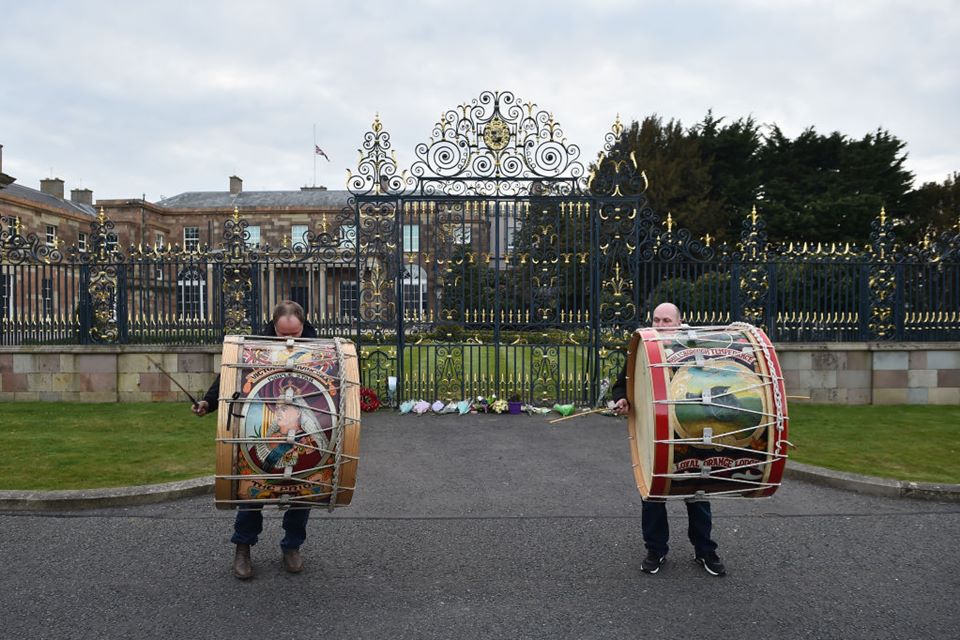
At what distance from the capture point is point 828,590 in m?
3.82

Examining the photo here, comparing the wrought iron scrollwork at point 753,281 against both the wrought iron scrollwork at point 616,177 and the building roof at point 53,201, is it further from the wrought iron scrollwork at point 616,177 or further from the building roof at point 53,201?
the building roof at point 53,201

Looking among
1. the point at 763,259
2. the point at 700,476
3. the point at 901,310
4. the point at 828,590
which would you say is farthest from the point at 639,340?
the point at 901,310

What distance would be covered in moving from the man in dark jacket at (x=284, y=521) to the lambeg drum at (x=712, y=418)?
6.94 feet

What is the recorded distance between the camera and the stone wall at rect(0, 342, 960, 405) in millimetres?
10258

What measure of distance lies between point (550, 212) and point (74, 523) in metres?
8.06

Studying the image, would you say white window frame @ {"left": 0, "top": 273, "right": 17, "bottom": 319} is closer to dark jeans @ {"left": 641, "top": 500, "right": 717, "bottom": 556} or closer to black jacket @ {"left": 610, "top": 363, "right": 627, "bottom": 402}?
black jacket @ {"left": 610, "top": 363, "right": 627, "bottom": 402}

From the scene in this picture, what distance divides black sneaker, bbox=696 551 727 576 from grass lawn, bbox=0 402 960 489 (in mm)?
3008

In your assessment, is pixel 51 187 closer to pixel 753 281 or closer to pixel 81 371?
pixel 81 371

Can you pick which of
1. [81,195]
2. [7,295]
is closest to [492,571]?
[7,295]

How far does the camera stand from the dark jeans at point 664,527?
406 cm

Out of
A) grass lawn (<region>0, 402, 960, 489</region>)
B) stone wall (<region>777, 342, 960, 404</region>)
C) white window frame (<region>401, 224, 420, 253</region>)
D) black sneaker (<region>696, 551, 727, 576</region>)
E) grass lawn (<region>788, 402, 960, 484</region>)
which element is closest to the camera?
black sneaker (<region>696, 551, 727, 576</region>)

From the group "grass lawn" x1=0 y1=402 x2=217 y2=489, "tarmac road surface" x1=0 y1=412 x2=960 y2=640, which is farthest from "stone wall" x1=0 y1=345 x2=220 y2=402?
"tarmac road surface" x1=0 y1=412 x2=960 y2=640

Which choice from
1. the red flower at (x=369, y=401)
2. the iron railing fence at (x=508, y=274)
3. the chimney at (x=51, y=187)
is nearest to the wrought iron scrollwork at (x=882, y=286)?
the iron railing fence at (x=508, y=274)

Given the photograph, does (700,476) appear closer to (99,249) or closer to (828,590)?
(828,590)
